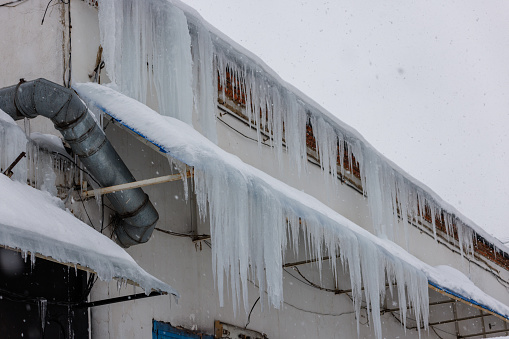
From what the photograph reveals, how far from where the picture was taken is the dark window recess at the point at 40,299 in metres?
6.26

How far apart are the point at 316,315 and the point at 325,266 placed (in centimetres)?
86

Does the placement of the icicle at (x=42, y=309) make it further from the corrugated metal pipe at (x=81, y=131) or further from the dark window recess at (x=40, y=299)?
the corrugated metal pipe at (x=81, y=131)

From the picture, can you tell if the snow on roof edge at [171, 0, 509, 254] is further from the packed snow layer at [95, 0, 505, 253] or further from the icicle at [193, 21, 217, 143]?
the icicle at [193, 21, 217, 143]

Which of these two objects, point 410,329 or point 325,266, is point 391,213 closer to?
point 325,266

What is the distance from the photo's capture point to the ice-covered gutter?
5155 millimetres

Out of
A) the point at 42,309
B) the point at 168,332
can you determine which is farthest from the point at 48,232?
the point at 168,332

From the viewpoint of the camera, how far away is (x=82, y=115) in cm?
650

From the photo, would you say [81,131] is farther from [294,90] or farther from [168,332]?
[294,90]

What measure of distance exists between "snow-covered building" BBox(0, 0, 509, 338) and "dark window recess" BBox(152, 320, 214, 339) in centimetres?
2

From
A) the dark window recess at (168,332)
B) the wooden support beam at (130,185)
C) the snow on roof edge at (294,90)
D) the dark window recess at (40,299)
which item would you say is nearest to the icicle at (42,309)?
the dark window recess at (40,299)

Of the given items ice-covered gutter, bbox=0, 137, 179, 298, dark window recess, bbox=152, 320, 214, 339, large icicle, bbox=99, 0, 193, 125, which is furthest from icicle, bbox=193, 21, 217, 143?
ice-covered gutter, bbox=0, 137, 179, 298

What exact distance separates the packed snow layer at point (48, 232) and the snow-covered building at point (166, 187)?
17mm

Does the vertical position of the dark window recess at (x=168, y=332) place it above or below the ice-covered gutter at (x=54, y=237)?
below

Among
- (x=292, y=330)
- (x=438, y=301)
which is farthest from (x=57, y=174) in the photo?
(x=438, y=301)
